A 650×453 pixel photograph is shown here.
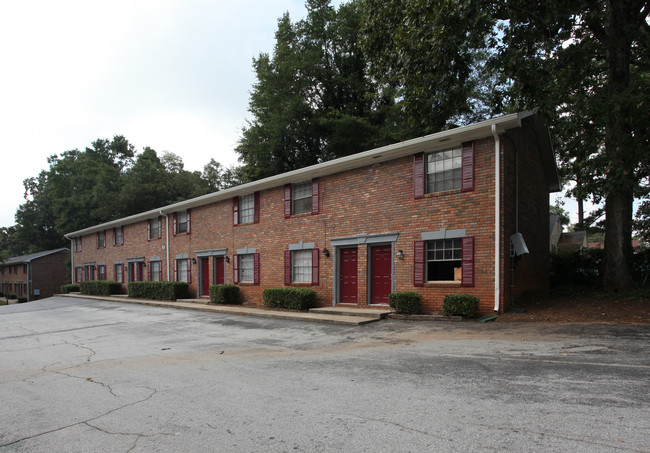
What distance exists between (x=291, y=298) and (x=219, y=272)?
695 cm

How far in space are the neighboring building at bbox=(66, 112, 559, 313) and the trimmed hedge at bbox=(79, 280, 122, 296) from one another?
11.1 metres

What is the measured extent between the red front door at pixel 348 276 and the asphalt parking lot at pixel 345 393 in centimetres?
446

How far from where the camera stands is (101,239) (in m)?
31.8

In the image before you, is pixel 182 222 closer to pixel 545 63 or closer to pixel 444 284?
pixel 444 284

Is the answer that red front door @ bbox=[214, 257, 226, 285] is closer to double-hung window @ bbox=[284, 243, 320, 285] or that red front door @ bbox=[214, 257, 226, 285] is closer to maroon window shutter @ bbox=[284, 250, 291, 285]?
maroon window shutter @ bbox=[284, 250, 291, 285]

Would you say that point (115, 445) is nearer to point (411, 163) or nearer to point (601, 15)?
point (411, 163)

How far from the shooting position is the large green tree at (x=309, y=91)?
95.1ft

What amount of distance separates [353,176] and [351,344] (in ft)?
22.9

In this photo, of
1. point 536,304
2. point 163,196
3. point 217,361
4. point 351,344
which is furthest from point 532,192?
point 163,196

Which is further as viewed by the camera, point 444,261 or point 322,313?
point 322,313

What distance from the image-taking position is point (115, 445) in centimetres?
367

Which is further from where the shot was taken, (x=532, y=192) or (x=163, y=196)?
(x=163, y=196)

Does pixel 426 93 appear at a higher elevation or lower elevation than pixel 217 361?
higher

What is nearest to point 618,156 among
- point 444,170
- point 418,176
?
point 444,170
